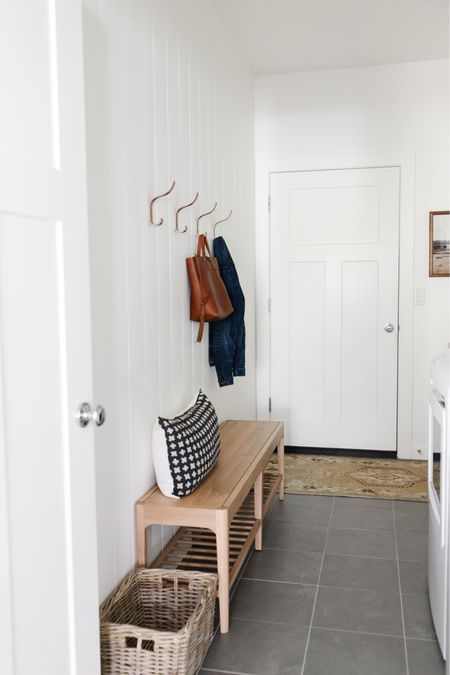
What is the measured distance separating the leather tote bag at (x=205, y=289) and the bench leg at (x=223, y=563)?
0.98 m

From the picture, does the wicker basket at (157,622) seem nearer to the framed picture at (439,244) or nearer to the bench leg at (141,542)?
the bench leg at (141,542)

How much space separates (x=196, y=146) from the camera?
309 centimetres

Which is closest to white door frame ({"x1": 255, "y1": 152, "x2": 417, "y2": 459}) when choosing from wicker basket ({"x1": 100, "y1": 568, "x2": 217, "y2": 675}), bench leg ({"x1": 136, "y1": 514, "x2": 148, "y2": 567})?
bench leg ({"x1": 136, "y1": 514, "x2": 148, "y2": 567})

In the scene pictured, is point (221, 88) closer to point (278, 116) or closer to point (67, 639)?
point (278, 116)

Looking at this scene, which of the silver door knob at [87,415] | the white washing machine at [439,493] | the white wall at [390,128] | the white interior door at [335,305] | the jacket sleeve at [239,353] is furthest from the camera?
the white interior door at [335,305]

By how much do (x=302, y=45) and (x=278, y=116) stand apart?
602 mm

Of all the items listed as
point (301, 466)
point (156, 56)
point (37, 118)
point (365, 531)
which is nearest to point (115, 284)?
point (37, 118)

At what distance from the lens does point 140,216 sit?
2336 millimetres

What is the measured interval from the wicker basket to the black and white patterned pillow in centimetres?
31

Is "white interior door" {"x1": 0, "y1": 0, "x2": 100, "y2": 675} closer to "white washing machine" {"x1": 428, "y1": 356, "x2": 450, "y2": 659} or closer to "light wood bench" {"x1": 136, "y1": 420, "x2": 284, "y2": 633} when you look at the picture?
"light wood bench" {"x1": 136, "y1": 420, "x2": 284, "y2": 633}

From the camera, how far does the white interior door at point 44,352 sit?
1307mm

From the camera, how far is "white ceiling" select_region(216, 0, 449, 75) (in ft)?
11.4

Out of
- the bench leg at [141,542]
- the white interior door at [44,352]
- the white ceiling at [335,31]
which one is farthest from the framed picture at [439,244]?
the white interior door at [44,352]

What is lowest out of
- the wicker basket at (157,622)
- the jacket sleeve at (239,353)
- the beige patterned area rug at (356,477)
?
the beige patterned area rug at (356,477)
